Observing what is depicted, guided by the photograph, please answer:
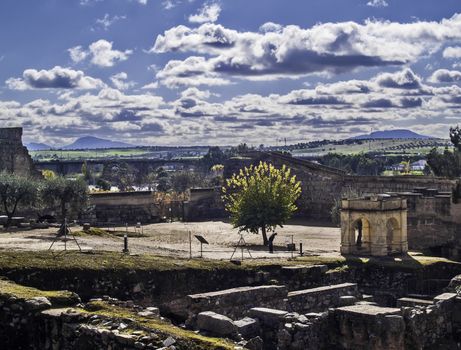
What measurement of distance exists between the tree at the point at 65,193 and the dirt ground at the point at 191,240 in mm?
2816

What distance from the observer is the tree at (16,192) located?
130 ft

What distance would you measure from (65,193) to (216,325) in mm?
28571

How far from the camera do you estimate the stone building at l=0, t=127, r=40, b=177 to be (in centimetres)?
6219

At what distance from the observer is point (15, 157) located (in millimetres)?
63250

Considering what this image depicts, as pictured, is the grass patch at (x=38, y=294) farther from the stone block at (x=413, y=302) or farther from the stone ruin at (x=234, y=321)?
the stone block at (x=413, y=302)

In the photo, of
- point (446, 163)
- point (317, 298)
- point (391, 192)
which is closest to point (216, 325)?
point (317, 298)

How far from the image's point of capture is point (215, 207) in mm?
61938

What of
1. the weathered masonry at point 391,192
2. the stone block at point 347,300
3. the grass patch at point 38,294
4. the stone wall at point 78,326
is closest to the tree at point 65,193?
the weathered masonry at point 391,192

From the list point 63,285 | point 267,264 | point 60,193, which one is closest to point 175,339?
point 63,285

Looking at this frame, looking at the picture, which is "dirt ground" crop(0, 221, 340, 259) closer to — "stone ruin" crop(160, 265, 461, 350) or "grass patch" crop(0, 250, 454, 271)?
"grass patch" crop(0, 250, 454, 271)

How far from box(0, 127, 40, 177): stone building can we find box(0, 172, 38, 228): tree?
20.6m

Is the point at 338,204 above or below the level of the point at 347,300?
above

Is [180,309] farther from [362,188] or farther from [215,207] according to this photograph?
[215,207]

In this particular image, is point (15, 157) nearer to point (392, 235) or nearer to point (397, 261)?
point (392, 235)
